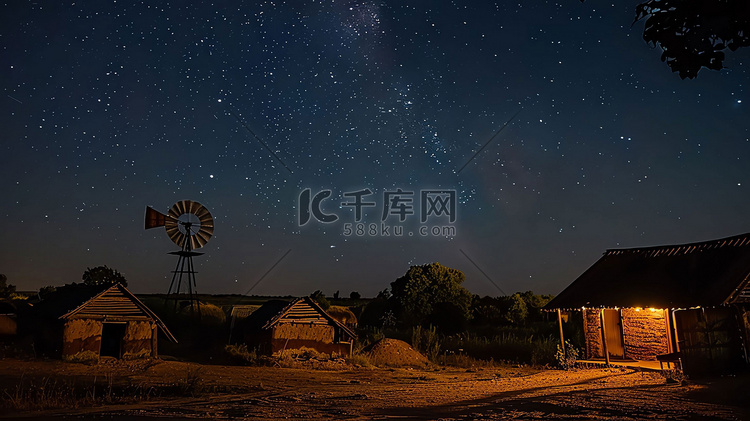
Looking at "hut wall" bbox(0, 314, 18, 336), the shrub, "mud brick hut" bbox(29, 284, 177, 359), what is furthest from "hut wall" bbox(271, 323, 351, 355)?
"hut wall" bbox(0, 314, 18, 336)

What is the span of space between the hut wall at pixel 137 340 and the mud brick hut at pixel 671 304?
17.8 metres

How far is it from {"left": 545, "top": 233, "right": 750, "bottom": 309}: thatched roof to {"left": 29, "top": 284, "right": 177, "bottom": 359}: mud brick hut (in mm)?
18193

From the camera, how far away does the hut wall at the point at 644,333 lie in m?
22.6

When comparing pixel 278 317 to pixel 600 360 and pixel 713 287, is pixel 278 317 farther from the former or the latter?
pixel 713 287

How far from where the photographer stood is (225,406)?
39.4 feet

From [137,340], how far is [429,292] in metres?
29.2

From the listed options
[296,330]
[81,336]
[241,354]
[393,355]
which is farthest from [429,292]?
[81,336]

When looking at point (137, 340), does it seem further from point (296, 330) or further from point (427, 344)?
point (427, 344)

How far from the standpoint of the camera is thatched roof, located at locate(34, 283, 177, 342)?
22894 millimetres

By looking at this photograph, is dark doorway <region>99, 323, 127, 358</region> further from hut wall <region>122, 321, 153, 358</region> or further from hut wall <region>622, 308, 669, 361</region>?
hut wall <region>622, 308, 669, 361</region>

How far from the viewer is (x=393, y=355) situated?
86.7ft

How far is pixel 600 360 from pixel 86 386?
784 inches

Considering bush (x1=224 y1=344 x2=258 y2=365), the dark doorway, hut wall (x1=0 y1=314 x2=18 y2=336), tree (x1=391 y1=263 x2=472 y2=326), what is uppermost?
tree (x1=391 y1=263 x2=472 y2=326)

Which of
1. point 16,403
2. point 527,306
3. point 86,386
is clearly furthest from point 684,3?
point 527,306
